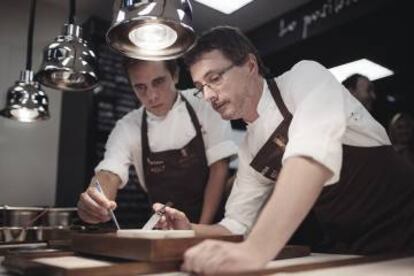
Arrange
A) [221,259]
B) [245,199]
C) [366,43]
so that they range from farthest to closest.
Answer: [366,43] < [245,199] < [221,259]

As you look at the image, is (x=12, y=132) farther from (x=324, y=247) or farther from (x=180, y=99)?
(x=324, y=247)

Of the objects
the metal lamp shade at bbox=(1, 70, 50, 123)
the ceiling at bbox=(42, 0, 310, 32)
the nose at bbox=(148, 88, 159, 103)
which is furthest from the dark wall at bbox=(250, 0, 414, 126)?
the metal lamp shade at bbox=(1, 70, 50, 123)

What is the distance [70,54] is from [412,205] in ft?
5.10

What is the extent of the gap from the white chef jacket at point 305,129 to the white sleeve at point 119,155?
2.30 ft

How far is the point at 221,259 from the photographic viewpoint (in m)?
0.84

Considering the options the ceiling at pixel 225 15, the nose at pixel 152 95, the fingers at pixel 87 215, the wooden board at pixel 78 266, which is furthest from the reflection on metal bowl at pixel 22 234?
the ceiling at pixel 225 15

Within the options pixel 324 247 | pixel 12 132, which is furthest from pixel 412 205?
pixel 12 132

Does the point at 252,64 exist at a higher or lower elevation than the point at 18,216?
higher

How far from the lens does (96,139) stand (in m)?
4.02

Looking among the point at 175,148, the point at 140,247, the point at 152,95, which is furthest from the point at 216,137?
the point at 140,247

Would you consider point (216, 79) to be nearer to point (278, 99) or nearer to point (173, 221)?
point (278, 99)

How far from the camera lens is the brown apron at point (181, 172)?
2303mm

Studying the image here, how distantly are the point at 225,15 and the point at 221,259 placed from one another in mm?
3515

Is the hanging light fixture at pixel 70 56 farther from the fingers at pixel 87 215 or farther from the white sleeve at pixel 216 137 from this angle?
the white sleeve at pixel 216 137
